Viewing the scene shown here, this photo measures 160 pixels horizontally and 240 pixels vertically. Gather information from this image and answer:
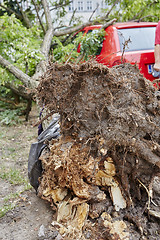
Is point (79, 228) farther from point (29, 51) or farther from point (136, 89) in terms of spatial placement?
point (29, 51)

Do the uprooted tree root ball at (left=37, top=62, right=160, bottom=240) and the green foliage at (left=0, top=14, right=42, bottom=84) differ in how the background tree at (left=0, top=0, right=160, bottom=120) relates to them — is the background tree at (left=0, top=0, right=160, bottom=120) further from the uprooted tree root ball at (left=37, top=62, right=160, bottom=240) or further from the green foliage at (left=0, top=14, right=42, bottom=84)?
the uprooted tree root ball at (left=37, top=62, right=160, bottom=240)

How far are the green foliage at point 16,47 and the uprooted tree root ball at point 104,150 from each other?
2.85 meters

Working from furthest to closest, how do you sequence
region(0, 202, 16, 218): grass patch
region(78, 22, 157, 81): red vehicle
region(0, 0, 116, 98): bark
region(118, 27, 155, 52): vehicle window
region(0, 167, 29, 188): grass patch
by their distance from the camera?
region(0, 0, 116, 98): bark < region(118, 27, 155, 52): vehicle window < region(78, 22, 157, 81): red vehicle < region(0, 167, 29, 188): grass patch < region(0, 202, 16, 218): grass patch

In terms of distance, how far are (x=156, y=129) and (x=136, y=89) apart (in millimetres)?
391

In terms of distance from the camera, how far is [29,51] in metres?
4.60

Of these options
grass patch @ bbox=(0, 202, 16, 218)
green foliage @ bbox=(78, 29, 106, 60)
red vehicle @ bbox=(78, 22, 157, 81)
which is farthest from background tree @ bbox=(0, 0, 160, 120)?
grass patch @ bbox=(0, 202, 16, 218)

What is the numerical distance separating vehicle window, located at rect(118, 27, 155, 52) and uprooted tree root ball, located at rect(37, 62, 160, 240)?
7.60 ft

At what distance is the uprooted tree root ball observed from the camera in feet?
6.29

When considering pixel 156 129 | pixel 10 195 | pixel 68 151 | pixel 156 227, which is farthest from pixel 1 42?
pixel 156 227

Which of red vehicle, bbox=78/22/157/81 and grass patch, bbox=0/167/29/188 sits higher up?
red vehicle, bbox=78/22/157/81

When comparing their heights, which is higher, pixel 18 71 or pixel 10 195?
pixel 18 71

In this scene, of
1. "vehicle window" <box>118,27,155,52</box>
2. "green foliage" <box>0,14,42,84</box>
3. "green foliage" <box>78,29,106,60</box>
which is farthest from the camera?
"green foliage" <box>78,29,106,60</box>

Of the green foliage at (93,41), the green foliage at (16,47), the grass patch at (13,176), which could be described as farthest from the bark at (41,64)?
the grass patch at (13,176)

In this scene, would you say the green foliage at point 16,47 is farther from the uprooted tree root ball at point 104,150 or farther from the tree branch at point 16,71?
the uprooted tree root ball at point 104,150
